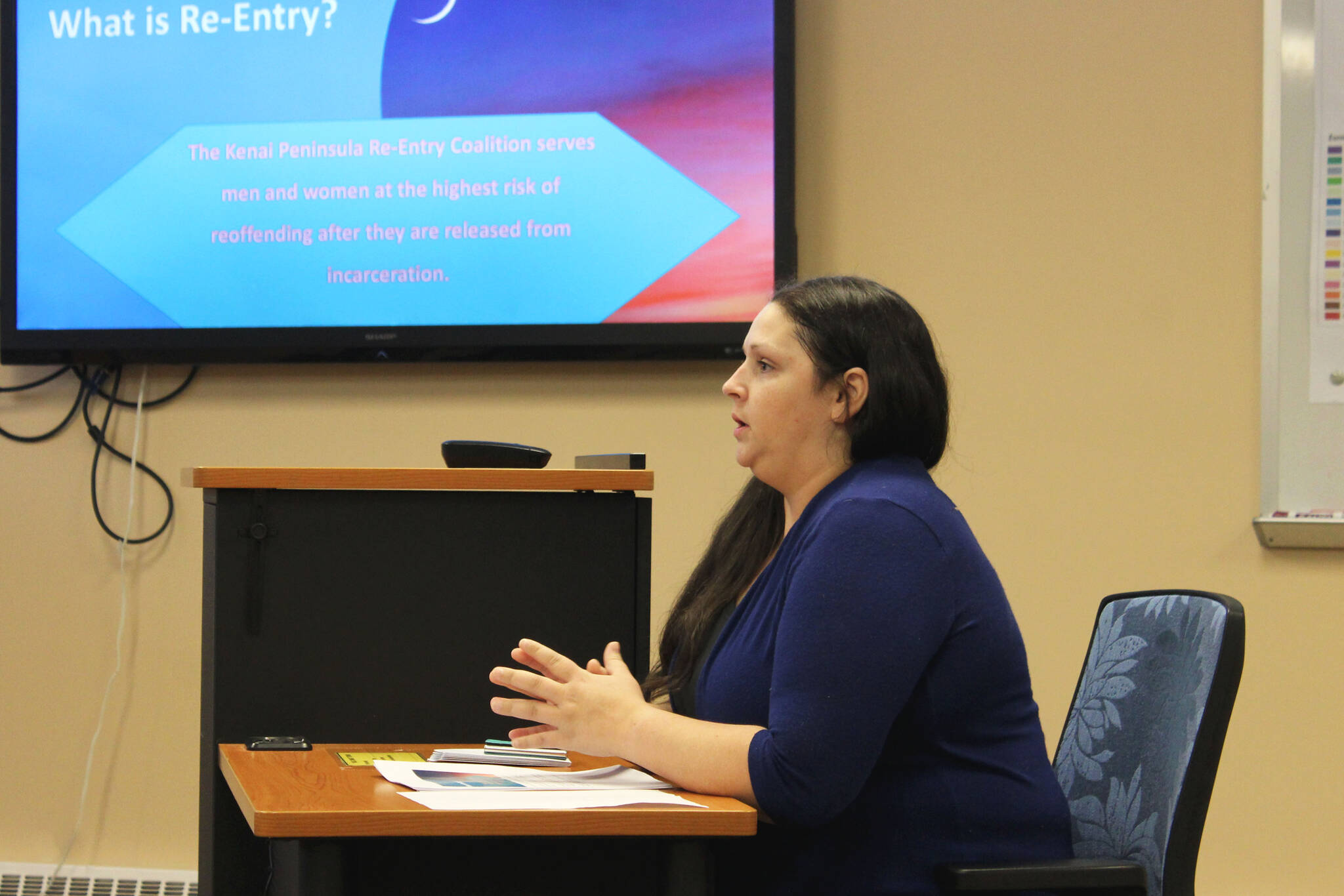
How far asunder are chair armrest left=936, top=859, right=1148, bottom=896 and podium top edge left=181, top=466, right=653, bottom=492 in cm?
52

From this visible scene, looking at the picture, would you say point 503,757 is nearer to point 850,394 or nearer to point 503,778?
point 503,778

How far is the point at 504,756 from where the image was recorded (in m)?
1.21

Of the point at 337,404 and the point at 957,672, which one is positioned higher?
the point at 337,404

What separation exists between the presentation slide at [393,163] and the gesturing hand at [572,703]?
138 cm

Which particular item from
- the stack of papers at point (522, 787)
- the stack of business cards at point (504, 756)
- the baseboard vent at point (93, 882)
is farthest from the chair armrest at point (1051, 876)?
the baseboard vent at point (93, 882)

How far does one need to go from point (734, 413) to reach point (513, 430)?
1.17m

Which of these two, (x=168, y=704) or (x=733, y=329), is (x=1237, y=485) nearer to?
(x=733, y=329)

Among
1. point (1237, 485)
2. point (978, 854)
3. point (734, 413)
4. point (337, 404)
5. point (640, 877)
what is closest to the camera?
point (978, 854)

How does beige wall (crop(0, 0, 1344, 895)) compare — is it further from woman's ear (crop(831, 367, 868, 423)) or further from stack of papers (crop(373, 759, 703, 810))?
stack of papers (crop(373, 759, 703, 810))

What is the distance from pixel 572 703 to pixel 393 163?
66.2 inches

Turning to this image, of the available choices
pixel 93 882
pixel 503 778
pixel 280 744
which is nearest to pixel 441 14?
pixel 280 744

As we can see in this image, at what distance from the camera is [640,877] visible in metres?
1.27

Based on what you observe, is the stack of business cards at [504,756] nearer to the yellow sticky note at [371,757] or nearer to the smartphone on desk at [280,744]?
the yellow sticky note at [371,757]

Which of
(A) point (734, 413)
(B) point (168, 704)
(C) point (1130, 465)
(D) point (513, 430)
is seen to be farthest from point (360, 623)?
(C) point (1130, 465)
